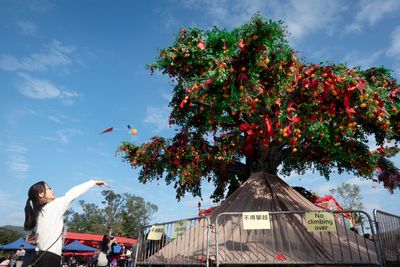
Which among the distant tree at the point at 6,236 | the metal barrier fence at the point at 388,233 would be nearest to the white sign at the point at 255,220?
the metal barrier fence at the point at 388,233

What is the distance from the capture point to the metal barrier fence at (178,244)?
23.0 feet

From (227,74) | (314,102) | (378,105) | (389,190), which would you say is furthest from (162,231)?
(389,190)

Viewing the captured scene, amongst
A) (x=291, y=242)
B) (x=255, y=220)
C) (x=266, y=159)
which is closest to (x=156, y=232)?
(x=255, y=220)

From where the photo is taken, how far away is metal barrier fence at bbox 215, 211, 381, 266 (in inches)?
235

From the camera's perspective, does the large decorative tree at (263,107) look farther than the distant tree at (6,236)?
No

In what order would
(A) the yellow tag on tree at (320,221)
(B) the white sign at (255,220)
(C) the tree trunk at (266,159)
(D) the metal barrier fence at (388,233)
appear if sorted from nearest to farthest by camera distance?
(D) the metal barrier fence at (388,233), (A) the yellow tag on tree at (320,221), (B) the white sign at (255,220), (C) the tree trunk at (266,159)

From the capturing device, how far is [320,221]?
5953 mm

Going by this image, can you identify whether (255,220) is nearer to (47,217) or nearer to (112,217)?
(47,217)

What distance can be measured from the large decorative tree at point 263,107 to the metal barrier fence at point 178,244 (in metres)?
2.17

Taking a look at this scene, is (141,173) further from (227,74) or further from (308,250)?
(308,250)

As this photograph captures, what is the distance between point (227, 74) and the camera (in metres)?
7.65

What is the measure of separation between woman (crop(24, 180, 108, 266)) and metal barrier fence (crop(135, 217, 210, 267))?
3815 millimetres

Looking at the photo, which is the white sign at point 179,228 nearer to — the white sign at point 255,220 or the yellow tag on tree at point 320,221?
the white sign at point 255,220

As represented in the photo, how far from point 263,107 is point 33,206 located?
625 centimetres
